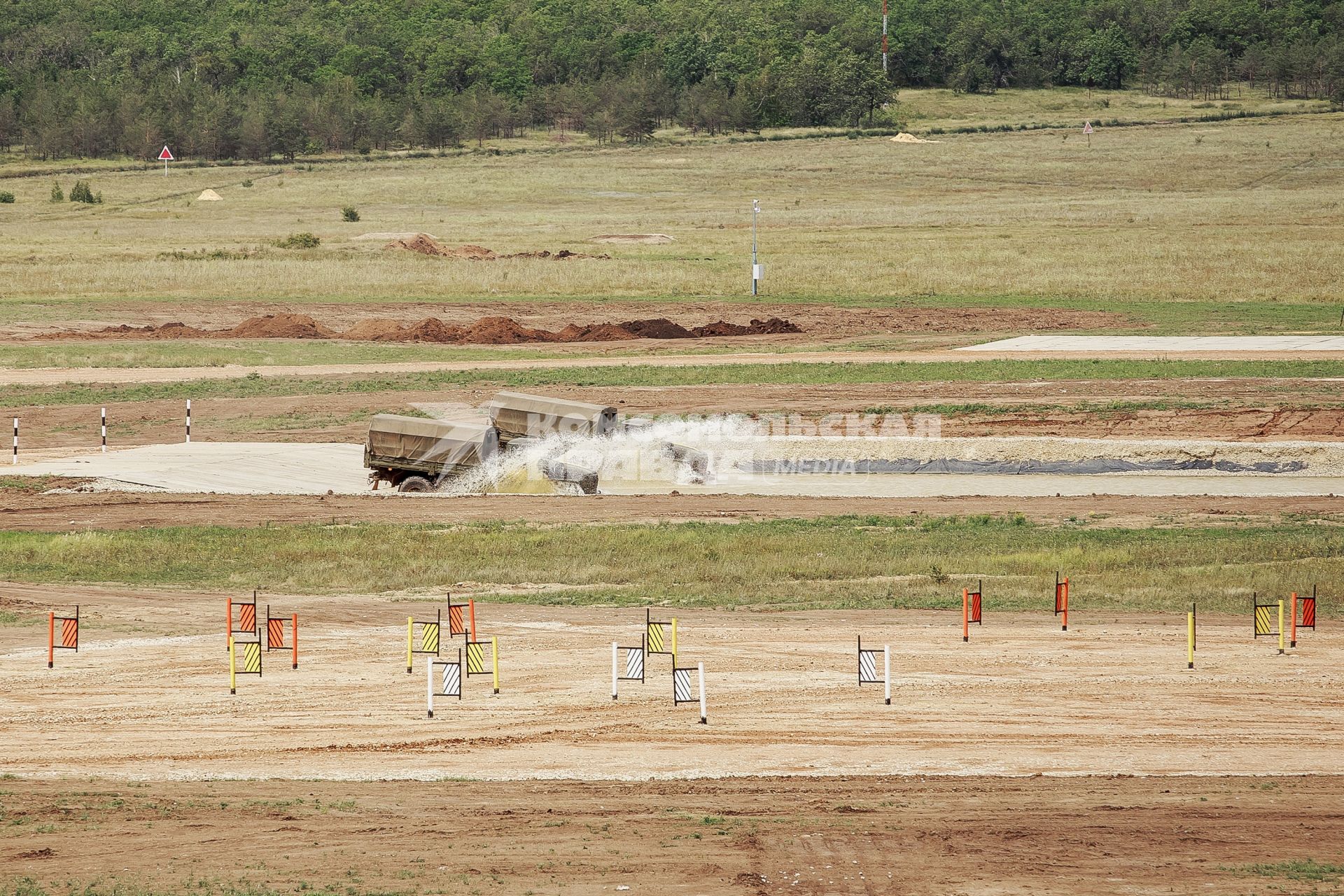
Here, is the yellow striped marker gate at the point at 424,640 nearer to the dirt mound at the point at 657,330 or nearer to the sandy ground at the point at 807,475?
the sandy ground at the point at 807,475

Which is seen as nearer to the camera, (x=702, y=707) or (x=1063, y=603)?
(x=702, y=707)

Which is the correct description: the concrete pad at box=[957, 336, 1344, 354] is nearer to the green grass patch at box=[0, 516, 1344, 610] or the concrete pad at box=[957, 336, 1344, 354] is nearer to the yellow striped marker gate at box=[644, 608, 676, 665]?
the green grass patch at box=[0, 516, 1344, 610]

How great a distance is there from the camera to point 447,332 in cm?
4678

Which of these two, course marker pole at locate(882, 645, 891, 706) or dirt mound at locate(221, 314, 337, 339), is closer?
course marker pole at locate(882, 645, 891, 706)

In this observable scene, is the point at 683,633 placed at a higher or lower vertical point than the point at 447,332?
lower

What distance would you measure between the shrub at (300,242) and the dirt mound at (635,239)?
41.9 feet

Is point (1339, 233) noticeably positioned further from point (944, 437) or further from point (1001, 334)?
point (944, 437)

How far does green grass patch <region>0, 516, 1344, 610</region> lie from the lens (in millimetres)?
21078

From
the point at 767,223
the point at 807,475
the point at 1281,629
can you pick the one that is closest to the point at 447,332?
the point at 807,475

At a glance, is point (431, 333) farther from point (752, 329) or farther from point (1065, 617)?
point (1065, 617)

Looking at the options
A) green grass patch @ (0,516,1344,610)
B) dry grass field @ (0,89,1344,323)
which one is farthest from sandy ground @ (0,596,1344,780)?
dry grass field @ (0,89,1344,323)

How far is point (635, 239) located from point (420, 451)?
46151mm

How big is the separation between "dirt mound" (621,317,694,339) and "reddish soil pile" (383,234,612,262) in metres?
17.5

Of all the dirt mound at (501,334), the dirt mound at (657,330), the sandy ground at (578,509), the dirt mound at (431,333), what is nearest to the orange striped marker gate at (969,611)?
the sandy ground at (578,509)
